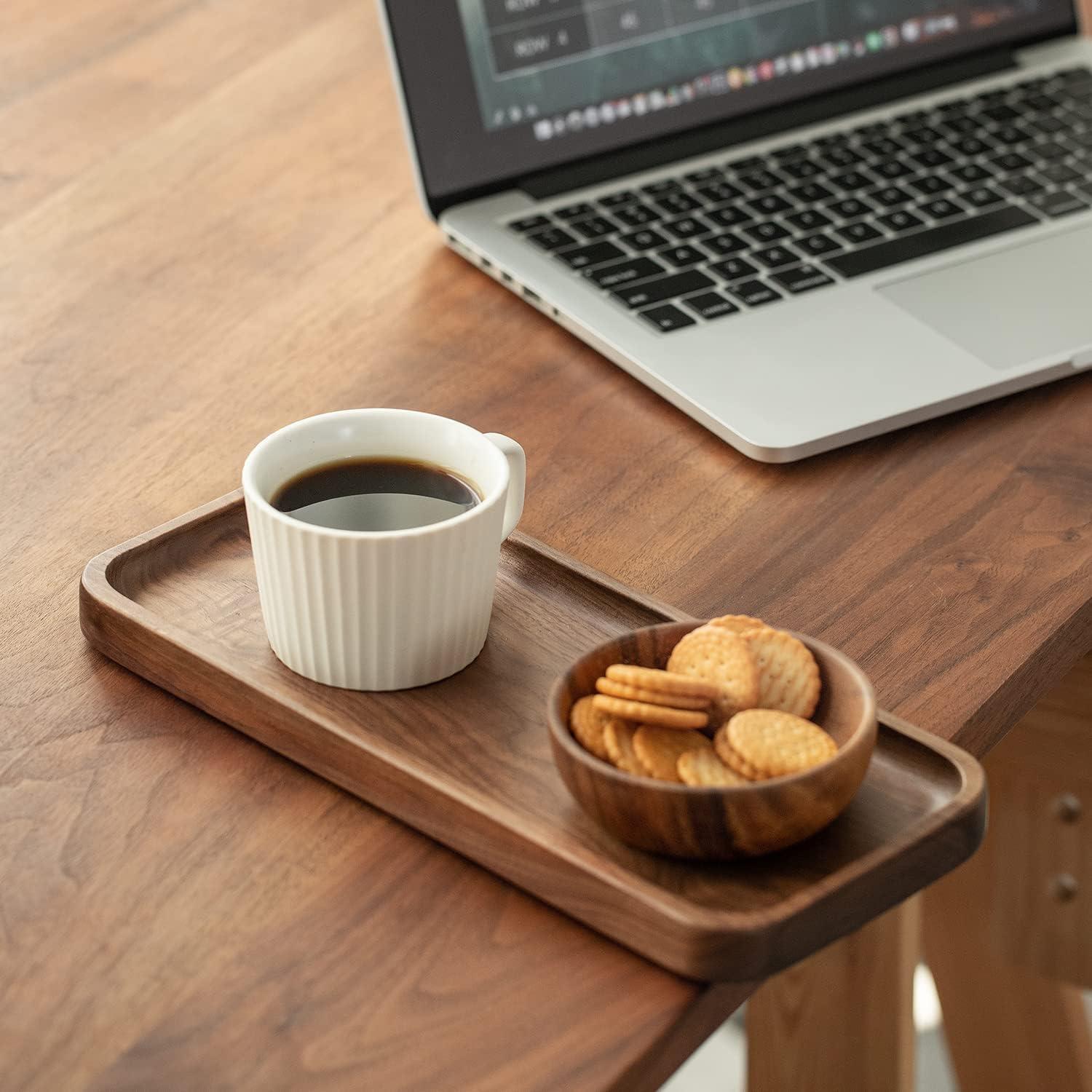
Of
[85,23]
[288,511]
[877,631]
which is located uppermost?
[85,23]

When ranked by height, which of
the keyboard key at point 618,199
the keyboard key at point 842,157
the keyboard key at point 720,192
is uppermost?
the keyboard key at point 618,199

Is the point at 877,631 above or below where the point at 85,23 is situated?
below

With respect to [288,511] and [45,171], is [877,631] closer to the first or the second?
[288,511]

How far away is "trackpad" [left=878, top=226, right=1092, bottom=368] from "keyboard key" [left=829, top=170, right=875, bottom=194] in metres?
0.10

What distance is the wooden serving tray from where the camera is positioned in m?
0.41

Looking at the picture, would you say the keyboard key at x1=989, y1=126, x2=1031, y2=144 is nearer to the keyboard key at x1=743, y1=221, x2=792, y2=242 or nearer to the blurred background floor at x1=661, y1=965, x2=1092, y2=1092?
the keyboard key at x1=743, y1=221, x2=792, y2=242

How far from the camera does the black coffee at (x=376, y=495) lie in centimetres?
51

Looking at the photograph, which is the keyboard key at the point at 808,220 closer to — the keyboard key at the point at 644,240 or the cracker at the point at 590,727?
the keyboard key at the point at 644,240

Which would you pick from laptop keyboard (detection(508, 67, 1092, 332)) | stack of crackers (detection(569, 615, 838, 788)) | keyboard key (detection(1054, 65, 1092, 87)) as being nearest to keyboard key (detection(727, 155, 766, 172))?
laptop keyboard (detection(508, 67, 1092, 332))

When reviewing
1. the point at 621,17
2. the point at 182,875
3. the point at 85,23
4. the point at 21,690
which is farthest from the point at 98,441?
the point at 85,23

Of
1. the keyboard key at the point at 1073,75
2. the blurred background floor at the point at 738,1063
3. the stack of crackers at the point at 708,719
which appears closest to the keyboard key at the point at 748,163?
the keyboard key at the point at 1073,75

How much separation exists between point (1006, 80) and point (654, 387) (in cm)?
43

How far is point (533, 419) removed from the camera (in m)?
0.70

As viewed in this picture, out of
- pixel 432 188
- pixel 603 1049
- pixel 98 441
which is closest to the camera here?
pixel 603 1049
